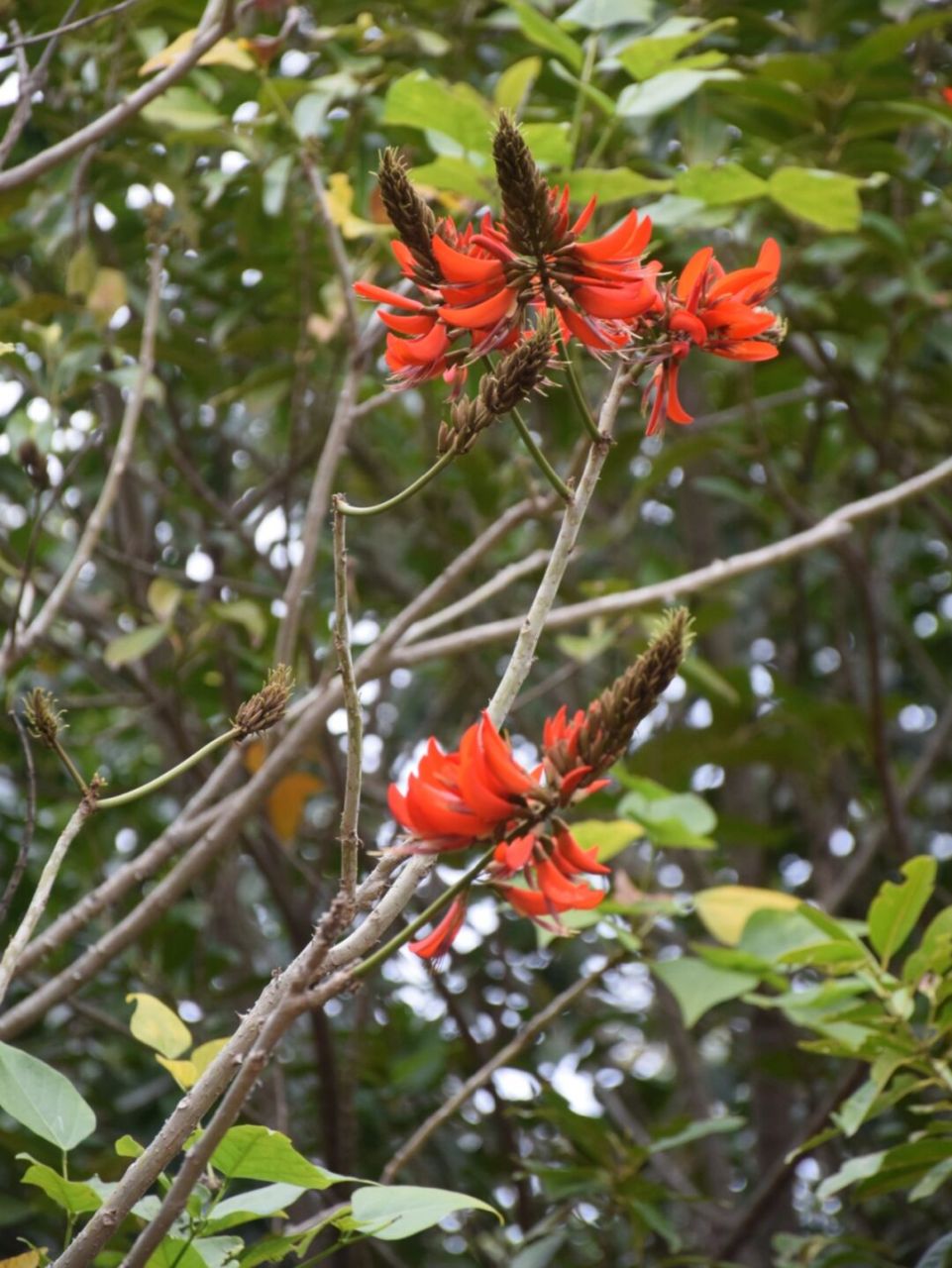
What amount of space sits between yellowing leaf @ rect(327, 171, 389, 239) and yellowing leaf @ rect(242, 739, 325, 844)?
75 cm

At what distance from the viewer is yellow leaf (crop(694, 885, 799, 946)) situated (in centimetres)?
142

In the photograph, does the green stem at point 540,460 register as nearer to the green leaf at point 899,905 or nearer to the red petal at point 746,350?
the red petal at point 746,350

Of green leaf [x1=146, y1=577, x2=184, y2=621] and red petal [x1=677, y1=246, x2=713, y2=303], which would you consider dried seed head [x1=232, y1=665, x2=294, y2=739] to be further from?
green leaf [x1=146, y1=577, x2=184, y2=621]

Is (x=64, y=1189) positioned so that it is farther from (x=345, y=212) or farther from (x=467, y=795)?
(x=345, y=212)

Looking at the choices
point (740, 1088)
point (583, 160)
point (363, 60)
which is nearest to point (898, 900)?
point (583, 160)

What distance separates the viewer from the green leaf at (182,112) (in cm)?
151

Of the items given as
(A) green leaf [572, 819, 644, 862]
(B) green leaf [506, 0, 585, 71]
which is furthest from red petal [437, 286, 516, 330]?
(B) green leaf [506, 0, 585, 71]

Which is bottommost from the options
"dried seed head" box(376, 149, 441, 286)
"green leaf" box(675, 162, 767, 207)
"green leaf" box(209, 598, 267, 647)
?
"green leaf" box(209, 598, 267, 647)

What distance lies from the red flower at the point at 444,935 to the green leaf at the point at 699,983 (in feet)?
1.98

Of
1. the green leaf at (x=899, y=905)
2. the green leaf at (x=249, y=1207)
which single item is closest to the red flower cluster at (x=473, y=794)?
the green leaf at (x=249, y=1207)

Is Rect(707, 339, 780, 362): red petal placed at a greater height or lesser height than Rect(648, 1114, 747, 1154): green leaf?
greater

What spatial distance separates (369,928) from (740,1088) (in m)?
2.25

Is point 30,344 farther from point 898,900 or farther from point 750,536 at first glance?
point 750,536

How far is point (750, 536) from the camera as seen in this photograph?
282 centimetres
